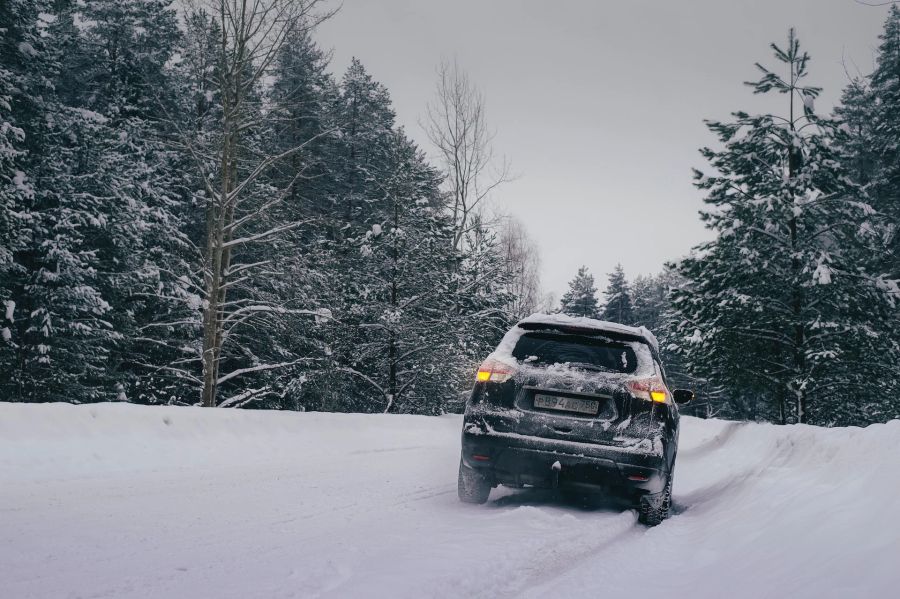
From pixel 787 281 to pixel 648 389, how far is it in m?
13.6

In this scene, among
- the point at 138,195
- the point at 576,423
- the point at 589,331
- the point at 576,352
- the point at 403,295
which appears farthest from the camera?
the point at 403,295

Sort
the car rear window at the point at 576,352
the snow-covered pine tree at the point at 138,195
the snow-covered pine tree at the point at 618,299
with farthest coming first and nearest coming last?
the snow-covered pine tree at the point at 618,299 < the snow-covered pine tree at the point at 138,195 < the car rear window at the point at 576,352

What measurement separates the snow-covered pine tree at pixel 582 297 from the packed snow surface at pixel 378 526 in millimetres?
65161

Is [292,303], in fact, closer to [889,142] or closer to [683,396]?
[683,396]

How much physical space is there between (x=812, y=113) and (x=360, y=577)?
18950mm

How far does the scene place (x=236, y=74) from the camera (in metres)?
14.8

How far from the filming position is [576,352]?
6371mm

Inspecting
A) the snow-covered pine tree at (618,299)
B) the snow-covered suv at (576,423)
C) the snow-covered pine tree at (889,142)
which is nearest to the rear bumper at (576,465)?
the snow-covered suv at (576,423)

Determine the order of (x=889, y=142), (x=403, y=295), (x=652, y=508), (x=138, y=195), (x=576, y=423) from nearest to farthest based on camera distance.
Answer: (x=576, y=423) < (x=652, y=508) < (x=138, y=195) < (x=403, y=295) < (x=889, y=142)

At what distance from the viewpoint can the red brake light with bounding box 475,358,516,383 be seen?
19.2ft

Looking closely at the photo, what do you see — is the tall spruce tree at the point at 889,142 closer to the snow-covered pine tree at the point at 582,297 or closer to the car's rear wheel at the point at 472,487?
the car's rear wheel at the point at 472,487

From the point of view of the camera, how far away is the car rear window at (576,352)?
5.98 meters

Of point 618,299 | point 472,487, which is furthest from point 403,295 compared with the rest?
point 618,299

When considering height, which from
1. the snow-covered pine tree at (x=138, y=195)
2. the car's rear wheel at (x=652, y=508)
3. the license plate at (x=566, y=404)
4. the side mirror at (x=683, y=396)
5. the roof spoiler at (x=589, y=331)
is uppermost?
the snow-covered pine tree at (x=138, y=195)
